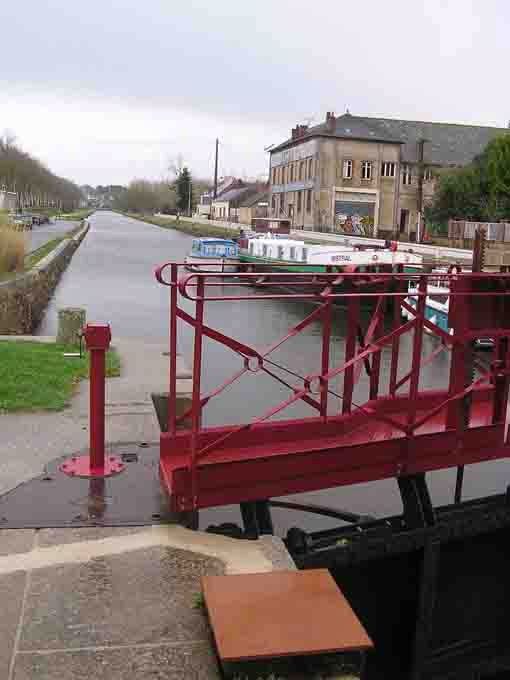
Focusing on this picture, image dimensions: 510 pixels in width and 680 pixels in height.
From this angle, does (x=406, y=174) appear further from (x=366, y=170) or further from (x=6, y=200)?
(x=6, y=200)

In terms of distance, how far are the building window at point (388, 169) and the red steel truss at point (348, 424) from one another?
59.6 meters

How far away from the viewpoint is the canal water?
8.71m

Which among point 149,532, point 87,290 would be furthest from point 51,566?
point 87,290

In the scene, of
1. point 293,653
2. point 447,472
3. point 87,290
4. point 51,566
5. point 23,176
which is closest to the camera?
point 293,653

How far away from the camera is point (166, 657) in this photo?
11.4ft

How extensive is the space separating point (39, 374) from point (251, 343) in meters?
11.1

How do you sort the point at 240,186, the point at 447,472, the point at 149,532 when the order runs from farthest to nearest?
the point at 240,186, the point at 447,472, the point at 149,532

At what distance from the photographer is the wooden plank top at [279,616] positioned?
3344mm

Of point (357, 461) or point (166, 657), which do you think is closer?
point (166, 657)

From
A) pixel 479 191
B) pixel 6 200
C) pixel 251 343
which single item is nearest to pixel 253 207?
pixel 6 200

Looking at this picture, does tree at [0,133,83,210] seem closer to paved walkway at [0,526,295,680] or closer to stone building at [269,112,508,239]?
stone building at [269,112,508,239]

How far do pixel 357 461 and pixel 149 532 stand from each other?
1617 mm

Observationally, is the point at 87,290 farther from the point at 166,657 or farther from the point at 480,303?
the point at 166,657

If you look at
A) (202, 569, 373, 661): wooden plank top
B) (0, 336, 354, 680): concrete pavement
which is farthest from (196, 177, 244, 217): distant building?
(202, 569, 373, 661): wooden plank top
